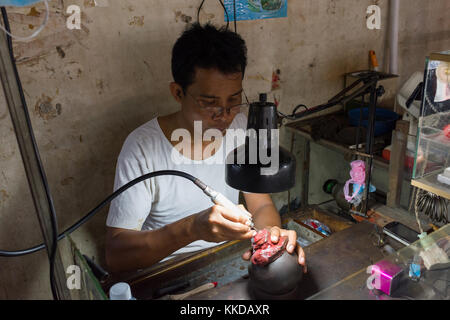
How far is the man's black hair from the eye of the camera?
1672mm

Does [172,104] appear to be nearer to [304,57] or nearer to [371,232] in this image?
[304,57]

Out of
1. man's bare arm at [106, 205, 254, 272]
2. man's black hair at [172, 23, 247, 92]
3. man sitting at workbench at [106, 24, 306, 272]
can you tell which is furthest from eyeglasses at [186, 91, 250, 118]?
Answer: man's bare arm at [106, 205, 254, 272]

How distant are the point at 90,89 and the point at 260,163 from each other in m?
1.27

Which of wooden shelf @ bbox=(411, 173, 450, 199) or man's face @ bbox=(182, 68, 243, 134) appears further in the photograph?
man's face @ bbox=(182, 68, 243, 134)

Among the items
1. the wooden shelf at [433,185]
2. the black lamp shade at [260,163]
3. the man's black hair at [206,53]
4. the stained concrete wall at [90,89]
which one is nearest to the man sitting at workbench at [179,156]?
the man's black hair at [206,53]

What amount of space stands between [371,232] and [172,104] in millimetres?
1292

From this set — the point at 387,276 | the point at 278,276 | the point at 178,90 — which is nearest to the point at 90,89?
the point at 178,90

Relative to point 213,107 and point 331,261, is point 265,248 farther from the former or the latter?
point 213,107

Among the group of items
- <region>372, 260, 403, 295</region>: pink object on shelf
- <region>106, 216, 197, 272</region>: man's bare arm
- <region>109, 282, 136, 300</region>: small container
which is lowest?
<region>106, 216, 197, 272</region>: man's bare arm

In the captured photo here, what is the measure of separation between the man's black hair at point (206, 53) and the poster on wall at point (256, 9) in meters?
0.59

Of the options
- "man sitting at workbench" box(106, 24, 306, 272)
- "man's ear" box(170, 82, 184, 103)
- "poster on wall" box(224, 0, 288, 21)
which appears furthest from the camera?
"poster on wall" box(224, 0, 288, 21)

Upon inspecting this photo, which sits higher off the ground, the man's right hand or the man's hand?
the man's right hand

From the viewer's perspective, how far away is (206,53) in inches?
66.0

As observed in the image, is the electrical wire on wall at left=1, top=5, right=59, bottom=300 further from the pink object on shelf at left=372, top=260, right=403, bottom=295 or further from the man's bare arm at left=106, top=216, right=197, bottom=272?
the pink object on shelf at left=372, top=260, right=403, bottom=295
